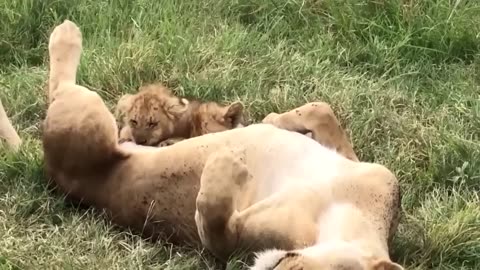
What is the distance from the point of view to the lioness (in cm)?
343

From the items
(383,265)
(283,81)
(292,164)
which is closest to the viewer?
(383,265)

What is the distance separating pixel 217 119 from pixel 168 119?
0.20 m

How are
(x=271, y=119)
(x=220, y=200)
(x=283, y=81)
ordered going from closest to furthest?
(x=220, y=200) < (x=271, y=119) < (x=283, y=81)

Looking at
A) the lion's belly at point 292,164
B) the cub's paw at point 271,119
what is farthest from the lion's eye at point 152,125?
the lion's belly at point 292,164

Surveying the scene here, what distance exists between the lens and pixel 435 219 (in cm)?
393

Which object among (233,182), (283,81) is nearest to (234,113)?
(283,81)

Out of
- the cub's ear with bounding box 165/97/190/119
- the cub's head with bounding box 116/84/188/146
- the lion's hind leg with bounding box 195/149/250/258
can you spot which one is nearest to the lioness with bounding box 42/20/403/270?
the lion's hind leg with bounding box 195/149/250/258

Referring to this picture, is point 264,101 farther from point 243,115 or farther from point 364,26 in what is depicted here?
point 364,26

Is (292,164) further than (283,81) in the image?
No

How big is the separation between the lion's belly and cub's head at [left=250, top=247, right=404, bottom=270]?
0.56 metres

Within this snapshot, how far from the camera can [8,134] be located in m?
4.23

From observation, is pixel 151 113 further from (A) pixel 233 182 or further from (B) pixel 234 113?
(A) pixel 233 182

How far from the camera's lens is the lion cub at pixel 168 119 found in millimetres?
4180

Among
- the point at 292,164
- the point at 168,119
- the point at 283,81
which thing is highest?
the point at 292,164
